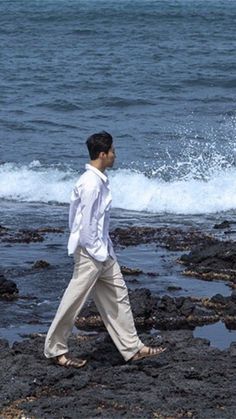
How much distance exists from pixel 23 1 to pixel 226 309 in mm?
48623

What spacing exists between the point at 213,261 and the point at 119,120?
1537cm

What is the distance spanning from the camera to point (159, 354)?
8.66 meters

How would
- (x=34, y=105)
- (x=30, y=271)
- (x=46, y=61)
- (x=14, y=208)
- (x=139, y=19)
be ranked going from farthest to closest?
(x=139, y=19) → (x=46, y=61) → (x=34, y=105) → (x=14, y=208) → (x=30, y=271)

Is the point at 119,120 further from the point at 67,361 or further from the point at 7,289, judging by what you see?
the point at 67,361

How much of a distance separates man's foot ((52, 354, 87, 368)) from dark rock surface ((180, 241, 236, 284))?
12.9ft

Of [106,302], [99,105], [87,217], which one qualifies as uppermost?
[87,217]

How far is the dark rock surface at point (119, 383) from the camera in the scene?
752cm

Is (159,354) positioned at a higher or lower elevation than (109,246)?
lower

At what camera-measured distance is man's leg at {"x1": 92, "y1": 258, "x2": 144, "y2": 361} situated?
28.2ft

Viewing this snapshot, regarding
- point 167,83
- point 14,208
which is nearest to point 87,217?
point 14,208

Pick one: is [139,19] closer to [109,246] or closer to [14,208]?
[14,208]

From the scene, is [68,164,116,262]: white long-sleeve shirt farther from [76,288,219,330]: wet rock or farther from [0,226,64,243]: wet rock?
[0,226,64,243]: wet rock

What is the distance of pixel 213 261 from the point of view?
12719mm

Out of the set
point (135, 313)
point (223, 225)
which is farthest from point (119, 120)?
point (135, 313)
